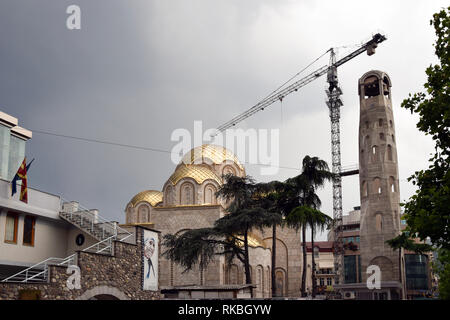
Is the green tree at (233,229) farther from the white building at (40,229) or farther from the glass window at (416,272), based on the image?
the glass window at (416,272)

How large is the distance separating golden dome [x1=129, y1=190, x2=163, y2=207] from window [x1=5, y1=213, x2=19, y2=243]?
30.9 m

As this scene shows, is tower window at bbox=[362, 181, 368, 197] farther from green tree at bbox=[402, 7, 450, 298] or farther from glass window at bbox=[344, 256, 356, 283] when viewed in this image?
green tree at bbox=[402, 7, 450, 298]

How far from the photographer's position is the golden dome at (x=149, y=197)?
5392 cm

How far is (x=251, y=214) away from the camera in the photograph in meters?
31.9

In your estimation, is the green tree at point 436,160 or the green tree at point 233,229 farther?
the green tree at point 233,229

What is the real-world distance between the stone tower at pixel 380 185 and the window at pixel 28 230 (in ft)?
112

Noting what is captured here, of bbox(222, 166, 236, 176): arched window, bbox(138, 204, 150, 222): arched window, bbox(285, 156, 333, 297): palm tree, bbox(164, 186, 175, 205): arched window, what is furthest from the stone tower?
bbox(138, 204, 150, 222): arched window

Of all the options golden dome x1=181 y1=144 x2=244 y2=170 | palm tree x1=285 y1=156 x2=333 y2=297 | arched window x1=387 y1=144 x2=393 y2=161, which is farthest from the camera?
golden dome x1=181 y1=144 x2=244 y2=170

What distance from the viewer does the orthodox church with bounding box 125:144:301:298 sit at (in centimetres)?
4484

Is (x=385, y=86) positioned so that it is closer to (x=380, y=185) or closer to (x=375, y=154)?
(x=375, y=154)

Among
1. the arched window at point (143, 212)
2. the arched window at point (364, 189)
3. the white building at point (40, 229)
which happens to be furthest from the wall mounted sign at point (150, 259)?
the arched window at point (364, 189)

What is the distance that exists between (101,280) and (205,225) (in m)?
26.5
